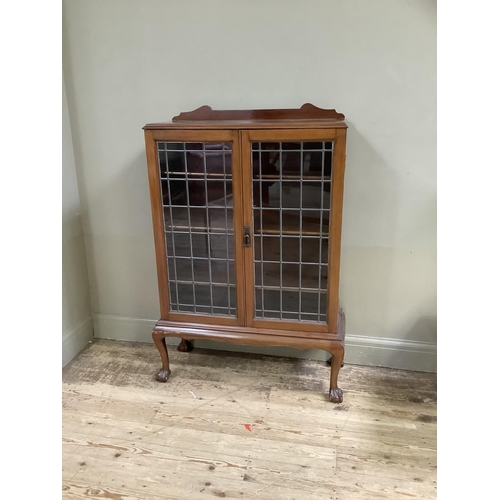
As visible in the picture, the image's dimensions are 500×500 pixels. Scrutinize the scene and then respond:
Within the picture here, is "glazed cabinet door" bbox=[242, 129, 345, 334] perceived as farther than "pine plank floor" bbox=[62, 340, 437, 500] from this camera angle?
Yes

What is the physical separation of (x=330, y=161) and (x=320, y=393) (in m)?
1.08

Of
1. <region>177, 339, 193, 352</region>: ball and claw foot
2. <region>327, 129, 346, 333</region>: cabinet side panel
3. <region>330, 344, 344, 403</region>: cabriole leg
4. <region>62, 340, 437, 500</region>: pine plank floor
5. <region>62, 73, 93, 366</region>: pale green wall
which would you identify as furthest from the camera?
<region>177, 339, 193, 352</region>: ball and claw foot

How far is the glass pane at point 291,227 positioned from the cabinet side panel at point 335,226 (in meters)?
0.02

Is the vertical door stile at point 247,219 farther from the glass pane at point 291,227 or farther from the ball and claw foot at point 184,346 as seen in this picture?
the ball and claw foot at point 184,346

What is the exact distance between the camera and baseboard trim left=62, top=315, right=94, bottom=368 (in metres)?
2.33

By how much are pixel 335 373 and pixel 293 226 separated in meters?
0.70

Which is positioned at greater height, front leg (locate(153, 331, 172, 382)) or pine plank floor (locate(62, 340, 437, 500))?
front leg (locate(153, 331, 172, 382))

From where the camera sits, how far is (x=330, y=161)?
1735mm

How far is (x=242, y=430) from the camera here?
1.82 meters

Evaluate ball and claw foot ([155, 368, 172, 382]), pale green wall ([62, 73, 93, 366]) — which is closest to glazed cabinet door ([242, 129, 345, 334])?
ball and claw foot ([155, 368, 172, 382])

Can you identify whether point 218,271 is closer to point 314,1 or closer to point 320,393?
point 320,393

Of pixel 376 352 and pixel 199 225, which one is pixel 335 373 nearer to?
pixel 376 352

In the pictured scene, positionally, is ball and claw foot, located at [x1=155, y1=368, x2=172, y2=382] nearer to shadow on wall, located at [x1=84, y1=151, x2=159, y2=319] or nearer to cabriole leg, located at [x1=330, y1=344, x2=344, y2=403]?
shadow on wall, located at [x1=84, y1=151, x2=159, y2=319]

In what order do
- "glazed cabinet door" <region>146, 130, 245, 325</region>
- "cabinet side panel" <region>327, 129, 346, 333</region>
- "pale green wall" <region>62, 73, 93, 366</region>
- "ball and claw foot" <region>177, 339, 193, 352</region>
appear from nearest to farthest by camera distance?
"cabinet side panel" <region>327, 129, 346, 333</region>, "glazed cabinet door" <region>146, 130, 245, 325</region>, "pale green wall" <region>62, 73, 93, 366</region>, "ball and claw foot" <region>177, 339, 193, 352</region>
